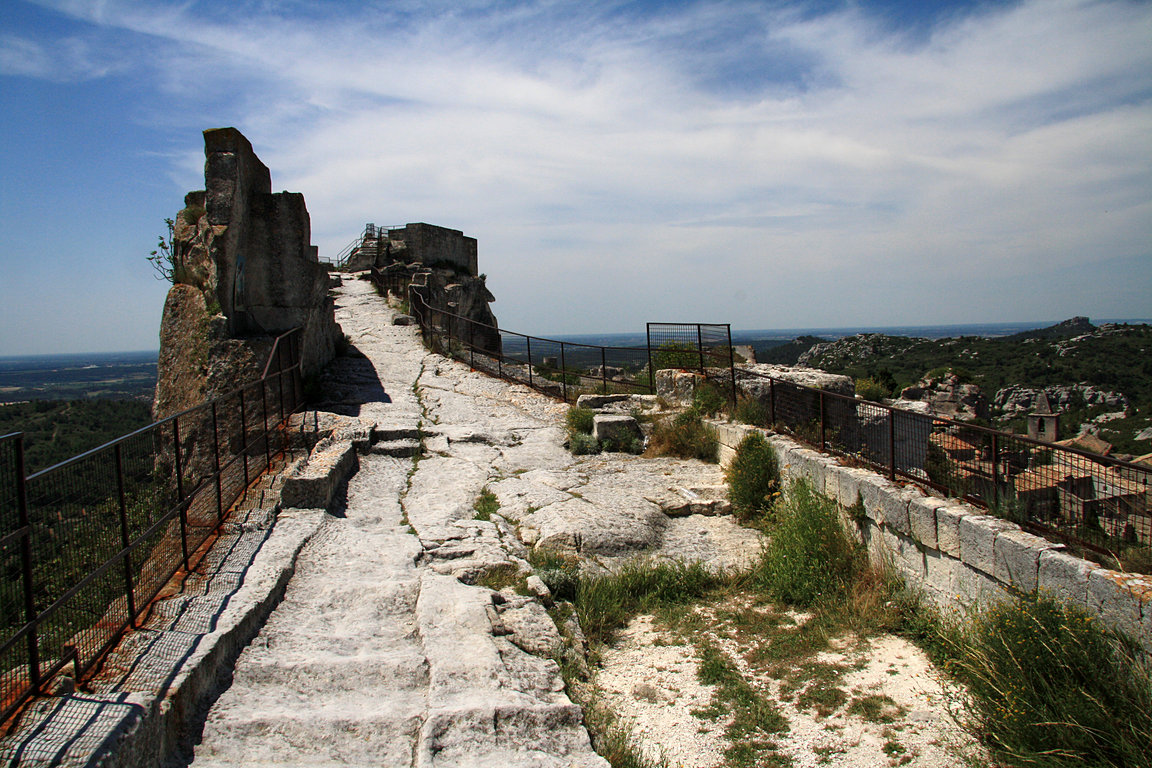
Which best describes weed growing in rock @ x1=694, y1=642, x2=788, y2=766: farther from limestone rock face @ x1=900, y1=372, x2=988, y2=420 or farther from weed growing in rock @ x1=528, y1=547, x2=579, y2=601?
limestone rock face @ x1=900, y1=372, x2=988, y2=420

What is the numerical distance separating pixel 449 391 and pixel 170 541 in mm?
8134

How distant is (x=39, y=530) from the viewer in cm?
360

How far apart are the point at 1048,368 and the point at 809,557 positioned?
2728 inches

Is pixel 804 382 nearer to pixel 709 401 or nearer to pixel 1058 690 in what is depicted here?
pixel 709 401

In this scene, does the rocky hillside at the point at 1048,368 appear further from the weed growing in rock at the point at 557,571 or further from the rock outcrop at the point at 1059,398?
the weed growing in rock at the point at 557,571

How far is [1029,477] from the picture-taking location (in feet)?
18.9

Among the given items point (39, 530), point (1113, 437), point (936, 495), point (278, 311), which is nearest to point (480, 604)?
point (39, 530)

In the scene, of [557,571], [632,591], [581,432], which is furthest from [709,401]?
[557,571]

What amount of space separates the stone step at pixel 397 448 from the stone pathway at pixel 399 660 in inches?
36.6

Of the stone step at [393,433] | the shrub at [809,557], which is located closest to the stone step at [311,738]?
the shrub at [809,557]

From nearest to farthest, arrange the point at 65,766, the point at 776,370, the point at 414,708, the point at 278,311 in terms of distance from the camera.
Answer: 1. the point at 65,766
2. the point at 414,708
3. the point at 278,311
4. the point at 776,370

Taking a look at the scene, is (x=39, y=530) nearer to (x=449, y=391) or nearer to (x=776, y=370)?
(x=449, y=391)

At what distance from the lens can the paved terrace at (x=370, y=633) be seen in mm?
3459

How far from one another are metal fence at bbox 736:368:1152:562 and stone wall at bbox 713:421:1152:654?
0.81ft
